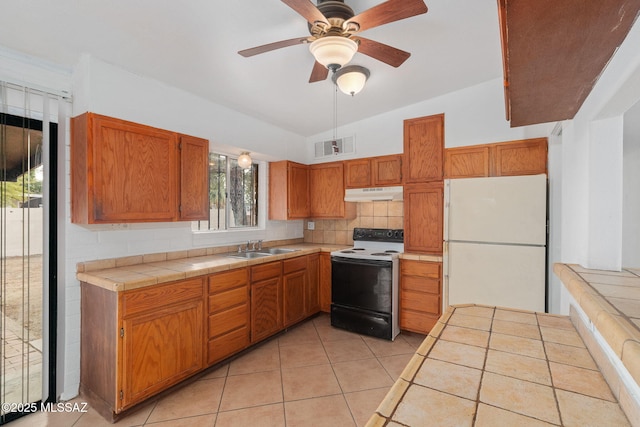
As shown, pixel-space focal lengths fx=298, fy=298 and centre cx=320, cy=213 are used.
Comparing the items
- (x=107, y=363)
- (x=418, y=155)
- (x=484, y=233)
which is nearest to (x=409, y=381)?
(x=107, y=363)

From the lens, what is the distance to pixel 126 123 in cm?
225

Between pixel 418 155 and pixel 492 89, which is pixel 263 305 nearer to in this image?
pixel 418 155

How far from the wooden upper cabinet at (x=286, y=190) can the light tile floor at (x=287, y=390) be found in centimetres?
157

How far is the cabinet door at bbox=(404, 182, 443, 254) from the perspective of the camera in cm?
322

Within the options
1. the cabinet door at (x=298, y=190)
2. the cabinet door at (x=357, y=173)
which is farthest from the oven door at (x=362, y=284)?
the cabinet door at (x=357, y=173)

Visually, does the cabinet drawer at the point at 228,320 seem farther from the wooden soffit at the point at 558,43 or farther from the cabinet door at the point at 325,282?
the wooden soffit at the point at 558,43

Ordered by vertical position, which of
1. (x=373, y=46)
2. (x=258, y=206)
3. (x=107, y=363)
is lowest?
(x=107, y=363)

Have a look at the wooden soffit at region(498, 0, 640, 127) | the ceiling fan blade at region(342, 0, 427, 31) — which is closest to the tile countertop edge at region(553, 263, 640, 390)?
the wooden soffit at region(498, 0, 640, 127)

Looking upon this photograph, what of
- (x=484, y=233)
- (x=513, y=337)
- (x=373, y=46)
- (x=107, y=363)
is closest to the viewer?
(x=513, y=337)

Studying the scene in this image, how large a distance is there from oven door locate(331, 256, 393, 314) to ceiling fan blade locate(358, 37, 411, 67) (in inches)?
77.4

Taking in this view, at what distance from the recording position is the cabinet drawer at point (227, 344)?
2.52 meters

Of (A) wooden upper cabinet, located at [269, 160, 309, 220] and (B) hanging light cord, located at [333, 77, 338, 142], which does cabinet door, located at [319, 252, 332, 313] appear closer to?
(A) wooden upper cabinet, located at [269, 160, 309, 220]

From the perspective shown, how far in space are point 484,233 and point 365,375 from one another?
1671 mm

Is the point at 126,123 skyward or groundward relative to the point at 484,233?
skyward
